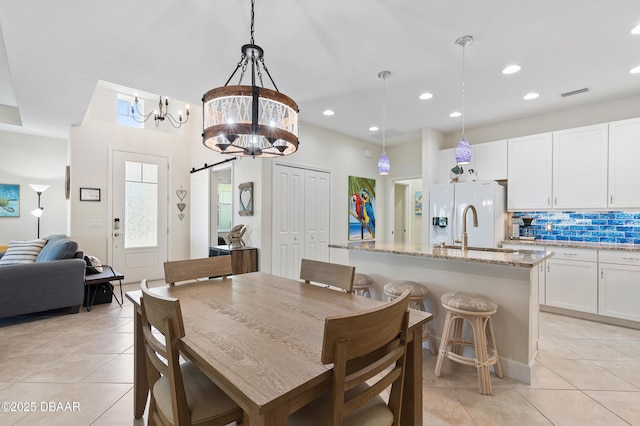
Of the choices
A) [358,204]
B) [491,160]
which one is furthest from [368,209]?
[491,160]

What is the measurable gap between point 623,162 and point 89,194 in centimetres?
765

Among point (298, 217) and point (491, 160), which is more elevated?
point (491, 160)

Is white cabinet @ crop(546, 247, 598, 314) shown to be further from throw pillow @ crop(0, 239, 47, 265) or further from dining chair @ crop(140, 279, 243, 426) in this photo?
throw pillow @ crop(0, 239, 47, 265)

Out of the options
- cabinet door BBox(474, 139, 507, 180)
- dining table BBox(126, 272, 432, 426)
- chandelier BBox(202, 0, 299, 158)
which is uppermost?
cabinet door BBox(474, 139, 507, 180)

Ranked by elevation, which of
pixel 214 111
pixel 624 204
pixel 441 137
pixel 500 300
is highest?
pixel 441 137

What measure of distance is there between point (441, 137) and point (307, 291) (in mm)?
4413

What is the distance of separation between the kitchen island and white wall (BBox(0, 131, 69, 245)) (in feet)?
21.5

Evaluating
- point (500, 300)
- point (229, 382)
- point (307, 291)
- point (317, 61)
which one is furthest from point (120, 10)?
point (500, 300)

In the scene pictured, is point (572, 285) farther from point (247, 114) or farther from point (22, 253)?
point (22, 253)

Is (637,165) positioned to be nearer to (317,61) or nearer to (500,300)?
(500,300)

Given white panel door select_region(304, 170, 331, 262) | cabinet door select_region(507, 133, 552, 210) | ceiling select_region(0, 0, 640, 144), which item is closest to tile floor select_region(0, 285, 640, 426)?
cabinet door select_region(507, 133, 552, 210)

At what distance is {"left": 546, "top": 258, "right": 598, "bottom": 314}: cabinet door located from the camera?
3418 mm

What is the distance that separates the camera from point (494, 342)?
225 cm

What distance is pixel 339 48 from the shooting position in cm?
254
